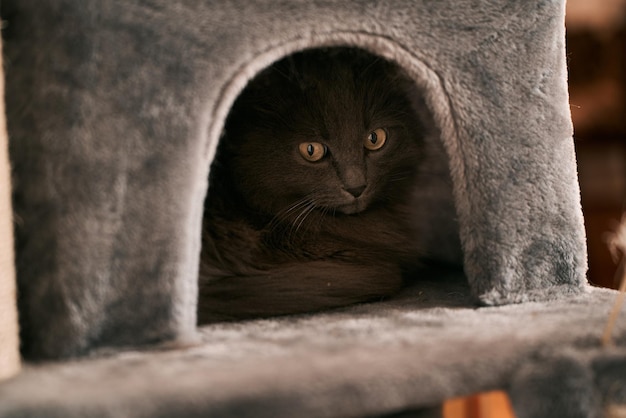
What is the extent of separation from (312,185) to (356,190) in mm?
96

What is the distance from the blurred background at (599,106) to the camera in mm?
3732

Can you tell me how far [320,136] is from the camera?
1.27 meters

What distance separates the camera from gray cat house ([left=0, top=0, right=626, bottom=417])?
30.9 inches

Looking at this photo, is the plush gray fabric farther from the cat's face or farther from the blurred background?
the blurred background

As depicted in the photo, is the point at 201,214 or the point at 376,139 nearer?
the point at 201,214

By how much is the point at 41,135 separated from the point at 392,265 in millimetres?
754

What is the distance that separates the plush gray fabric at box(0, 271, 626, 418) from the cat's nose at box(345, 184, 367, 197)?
14.3 inches

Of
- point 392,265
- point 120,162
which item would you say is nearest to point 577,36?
point 392,265

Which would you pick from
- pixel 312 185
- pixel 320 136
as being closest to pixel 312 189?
pixel 312 185

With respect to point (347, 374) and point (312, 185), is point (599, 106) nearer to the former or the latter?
point (312, 185)

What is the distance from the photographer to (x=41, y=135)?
2.95 ft

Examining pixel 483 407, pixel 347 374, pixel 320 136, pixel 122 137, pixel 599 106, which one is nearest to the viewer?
pixel 347 374

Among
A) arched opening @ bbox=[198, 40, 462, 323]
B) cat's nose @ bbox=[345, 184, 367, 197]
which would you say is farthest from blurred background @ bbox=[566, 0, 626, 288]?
cat's nose @ bbox=[345, 184, 367, 197]

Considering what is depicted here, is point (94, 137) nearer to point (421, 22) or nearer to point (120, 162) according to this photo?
point (120, 162)
